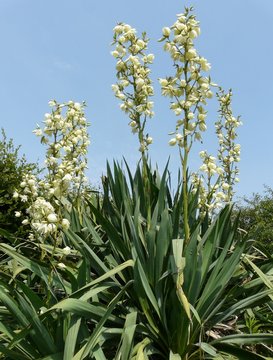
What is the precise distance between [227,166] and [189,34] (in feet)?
8.85

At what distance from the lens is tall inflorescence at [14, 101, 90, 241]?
9.49 feet

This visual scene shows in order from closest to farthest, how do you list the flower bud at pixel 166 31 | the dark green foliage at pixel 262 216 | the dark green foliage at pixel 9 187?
the flower bud at pixel 166 31 < the dark green foliage at pixel 9 187 < the dark green foliage at pixel 262 216

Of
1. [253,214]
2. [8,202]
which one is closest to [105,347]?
[8,202]

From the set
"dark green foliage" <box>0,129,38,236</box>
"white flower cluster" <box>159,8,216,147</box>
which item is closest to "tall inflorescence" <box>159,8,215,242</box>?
"white flower cluster" <box>159,8,216,147</box>

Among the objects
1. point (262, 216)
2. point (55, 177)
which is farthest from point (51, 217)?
point (262, 216)

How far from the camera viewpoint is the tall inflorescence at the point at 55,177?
2893 millimetres

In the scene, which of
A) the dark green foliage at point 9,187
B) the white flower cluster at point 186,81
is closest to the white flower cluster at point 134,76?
the white flower cluster at point 186,81

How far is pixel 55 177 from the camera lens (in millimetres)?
3209

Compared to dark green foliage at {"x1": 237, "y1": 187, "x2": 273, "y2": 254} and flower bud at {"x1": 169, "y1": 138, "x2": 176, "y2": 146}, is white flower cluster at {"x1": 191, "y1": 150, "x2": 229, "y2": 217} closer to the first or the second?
flower bud at {"x1": 169, "y1": 138, "x2": 176, "y2": 146}

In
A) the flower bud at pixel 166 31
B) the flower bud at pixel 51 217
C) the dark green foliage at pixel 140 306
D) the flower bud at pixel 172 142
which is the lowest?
the dark green foliage at pixel 140 306

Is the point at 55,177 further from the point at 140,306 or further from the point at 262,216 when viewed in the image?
the point at 262,216

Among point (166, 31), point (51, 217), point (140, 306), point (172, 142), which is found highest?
point (166, 31)

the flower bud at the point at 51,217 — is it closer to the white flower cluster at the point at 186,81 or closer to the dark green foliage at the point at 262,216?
the white flower cluster at the point at 186,81

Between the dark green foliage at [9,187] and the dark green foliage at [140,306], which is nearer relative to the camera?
the dark green foliage at [140,306]
